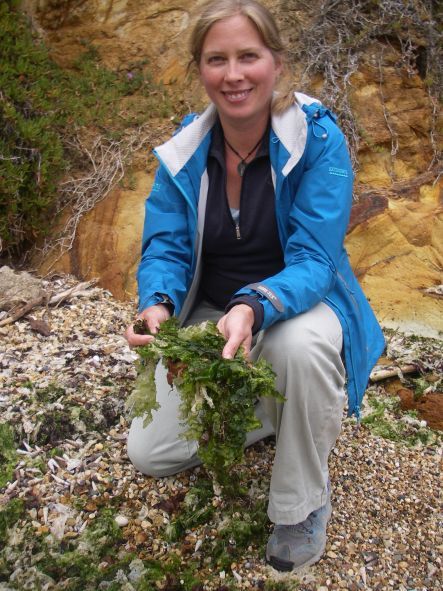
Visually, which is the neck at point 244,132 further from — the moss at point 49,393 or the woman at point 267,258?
the moss at point 49,393

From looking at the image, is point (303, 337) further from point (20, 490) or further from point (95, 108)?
point (95, 108)

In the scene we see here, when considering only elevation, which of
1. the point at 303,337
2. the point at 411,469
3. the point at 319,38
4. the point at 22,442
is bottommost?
the point at 411,469

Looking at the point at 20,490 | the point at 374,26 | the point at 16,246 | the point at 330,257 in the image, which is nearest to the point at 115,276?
the point at 16,246

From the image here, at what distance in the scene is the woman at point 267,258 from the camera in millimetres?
2309

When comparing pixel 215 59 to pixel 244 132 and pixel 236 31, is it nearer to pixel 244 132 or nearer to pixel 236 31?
pixel 236 31

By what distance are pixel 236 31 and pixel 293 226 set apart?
0.83m

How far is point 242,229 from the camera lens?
2742mm

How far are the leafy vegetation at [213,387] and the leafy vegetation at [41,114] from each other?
2.75 metres

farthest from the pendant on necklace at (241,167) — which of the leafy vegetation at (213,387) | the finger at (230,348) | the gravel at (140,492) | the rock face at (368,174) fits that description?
the rock face at (368,174)

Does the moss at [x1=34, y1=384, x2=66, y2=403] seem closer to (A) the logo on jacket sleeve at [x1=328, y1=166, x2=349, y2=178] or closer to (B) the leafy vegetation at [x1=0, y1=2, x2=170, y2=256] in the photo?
(B) the leafy vegetation at [x1=0, y1=2, x2=170, y2=256]

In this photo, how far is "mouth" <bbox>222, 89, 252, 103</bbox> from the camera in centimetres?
260

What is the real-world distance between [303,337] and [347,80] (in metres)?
3.58

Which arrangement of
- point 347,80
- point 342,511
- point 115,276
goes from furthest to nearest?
point 347,80 → point 115,276 → point 342,511

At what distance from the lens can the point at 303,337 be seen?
2.27 metres
